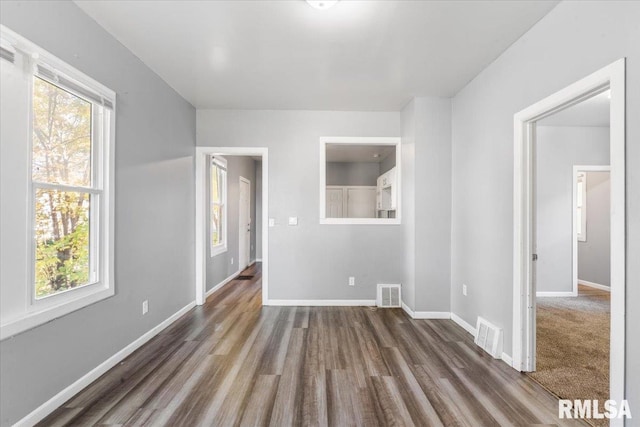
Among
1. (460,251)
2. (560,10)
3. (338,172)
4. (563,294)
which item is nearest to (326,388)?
(460,251)

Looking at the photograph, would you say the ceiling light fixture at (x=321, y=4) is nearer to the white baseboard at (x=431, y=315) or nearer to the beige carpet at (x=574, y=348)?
the beige carpet at (x=574, y=348)

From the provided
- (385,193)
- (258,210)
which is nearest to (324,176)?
(385,193)

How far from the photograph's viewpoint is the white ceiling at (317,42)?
6.80 ft

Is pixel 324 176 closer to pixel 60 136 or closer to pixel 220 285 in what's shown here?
pixel 220 285

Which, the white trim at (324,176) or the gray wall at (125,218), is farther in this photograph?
the white trim at (324,176)

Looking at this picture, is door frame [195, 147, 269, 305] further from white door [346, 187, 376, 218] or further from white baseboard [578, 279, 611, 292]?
white baseboard [578, 279, 611, 292]

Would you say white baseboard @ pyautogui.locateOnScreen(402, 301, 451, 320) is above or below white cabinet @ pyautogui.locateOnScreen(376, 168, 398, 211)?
below

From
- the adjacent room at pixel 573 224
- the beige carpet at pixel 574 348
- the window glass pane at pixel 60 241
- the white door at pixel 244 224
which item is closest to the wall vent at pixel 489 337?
the beige carpet at pixel 574 348

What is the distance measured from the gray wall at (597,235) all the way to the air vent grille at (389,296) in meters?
3.88

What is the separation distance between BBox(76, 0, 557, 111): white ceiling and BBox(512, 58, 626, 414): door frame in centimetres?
68

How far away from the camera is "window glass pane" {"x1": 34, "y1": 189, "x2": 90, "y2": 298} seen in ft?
6.04

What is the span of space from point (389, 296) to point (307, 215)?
1570 millimetres

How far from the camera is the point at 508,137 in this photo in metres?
2.55

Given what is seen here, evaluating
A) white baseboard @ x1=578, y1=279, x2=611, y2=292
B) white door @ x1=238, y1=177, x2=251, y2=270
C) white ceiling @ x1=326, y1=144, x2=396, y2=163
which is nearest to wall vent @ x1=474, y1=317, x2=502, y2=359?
white ceiling @ x1=326, y1=144, x2=396, y2=163
